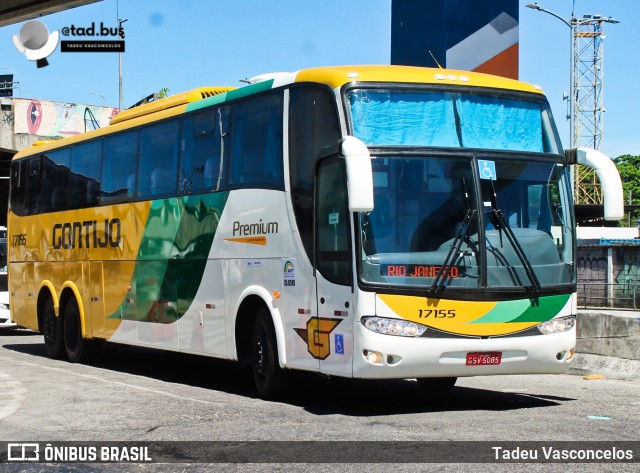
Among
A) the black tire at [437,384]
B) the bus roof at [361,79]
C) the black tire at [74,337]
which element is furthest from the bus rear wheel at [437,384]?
the black tire at [74,337]

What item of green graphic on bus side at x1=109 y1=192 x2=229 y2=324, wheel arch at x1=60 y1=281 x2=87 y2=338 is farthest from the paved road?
wheel arch at x1=60 y1=281 x2=87 y2=338

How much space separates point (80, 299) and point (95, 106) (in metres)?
87.6

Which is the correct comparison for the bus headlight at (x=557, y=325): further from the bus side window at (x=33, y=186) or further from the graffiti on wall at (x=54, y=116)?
the graffiti on wall at (x=54, y=116)

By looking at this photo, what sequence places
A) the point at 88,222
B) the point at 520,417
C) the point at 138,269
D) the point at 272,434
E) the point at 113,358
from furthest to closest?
the point at 113,358
the point at 88,222
the point at 138,269
the point at 520,417
the point at 272,434

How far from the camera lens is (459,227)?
1104cm

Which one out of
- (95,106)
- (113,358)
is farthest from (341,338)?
(95,106)

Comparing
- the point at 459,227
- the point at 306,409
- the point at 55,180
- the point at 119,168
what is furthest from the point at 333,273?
the point at 55,180

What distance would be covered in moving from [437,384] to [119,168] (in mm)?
6291

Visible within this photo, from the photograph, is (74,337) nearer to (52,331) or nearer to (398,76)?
(52,331)

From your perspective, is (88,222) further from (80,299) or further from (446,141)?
(446,141)

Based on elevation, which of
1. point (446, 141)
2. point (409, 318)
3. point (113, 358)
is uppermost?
point (446, 141)

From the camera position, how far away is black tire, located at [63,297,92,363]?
61.4 feet

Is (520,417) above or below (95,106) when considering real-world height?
below

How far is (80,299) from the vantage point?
1861 cm
